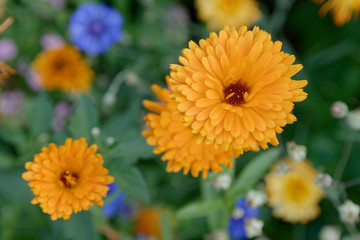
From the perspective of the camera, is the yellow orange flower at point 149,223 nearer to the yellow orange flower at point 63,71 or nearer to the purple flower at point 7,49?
the yellow orange flower at point 63,71

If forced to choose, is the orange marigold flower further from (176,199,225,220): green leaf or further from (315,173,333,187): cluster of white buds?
(176,199,225,220): green leaf

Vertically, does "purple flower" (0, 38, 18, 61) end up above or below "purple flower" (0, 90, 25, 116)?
above

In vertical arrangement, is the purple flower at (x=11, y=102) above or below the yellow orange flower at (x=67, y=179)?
above

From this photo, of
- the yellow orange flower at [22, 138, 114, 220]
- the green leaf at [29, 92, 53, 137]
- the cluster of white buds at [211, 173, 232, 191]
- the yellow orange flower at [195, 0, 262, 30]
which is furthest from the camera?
the yellow orange flower at [195, 0, 262, 30]

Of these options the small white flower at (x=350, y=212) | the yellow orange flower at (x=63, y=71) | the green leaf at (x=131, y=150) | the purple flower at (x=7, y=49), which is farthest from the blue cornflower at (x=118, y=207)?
the purple flower at (x=7, y=49)

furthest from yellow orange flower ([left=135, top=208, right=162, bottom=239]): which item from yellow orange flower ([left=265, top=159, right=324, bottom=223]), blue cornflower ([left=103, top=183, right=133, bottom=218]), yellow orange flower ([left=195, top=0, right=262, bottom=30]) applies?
yellow orange flower ([left=195, top=0, right=262, bottom=30])

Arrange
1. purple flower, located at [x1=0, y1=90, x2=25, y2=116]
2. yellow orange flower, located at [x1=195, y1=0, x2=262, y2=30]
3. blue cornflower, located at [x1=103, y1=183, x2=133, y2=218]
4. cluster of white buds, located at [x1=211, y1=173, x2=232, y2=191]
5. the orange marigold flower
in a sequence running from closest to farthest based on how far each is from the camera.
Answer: the orange marigold flower < cluster of white buds, located at [x1=211, y1=173, x2=232, y2=191] < blue cornflower, located at [x1=103, y1=183, x2=133, y2=218] < purple flower, located at [x1=0, y1=90, x2=25, y2=116] < yellow orange flower, located at [x1=195, y1=0, x2=262, y2=30]

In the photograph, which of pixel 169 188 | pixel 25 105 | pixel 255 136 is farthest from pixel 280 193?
pixel 25 105
